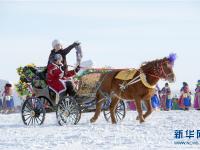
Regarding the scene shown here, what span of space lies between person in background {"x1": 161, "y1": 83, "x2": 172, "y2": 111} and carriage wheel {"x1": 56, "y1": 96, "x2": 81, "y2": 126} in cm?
1192

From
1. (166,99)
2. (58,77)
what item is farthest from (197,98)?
(58,77)

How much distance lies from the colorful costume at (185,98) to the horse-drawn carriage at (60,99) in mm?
9952

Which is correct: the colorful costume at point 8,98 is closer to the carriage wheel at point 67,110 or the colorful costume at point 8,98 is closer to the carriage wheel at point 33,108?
the carriage wheel at point 33,108

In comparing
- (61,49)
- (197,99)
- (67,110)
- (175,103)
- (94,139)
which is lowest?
(94,139)

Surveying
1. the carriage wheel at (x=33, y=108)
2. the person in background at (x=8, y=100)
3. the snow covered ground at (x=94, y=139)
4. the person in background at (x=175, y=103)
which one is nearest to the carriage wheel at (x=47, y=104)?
the carriage wheel at (x=33, y=108)

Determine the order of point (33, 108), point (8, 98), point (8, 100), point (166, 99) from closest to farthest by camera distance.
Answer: point (33, 108) → point (8, 98) → point (8, 100) → point (166, 99)

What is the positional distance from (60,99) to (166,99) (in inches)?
Result: 481

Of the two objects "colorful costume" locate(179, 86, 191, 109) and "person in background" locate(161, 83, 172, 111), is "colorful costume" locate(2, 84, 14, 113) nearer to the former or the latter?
"person in background" locate(161, 83, 172, 111)

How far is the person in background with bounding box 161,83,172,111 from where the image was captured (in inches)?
968

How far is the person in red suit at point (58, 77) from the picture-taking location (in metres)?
13.4

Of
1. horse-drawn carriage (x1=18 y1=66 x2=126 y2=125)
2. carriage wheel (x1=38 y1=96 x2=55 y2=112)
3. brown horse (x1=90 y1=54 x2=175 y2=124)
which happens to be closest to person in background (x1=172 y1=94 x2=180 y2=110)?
horse-drawn carriage (x1=18 y1=66 x2=126 y2=125)

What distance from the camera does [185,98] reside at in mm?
24203

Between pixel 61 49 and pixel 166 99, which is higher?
pixel 61 49

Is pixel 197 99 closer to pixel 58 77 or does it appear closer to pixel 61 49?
pixel 61 49
